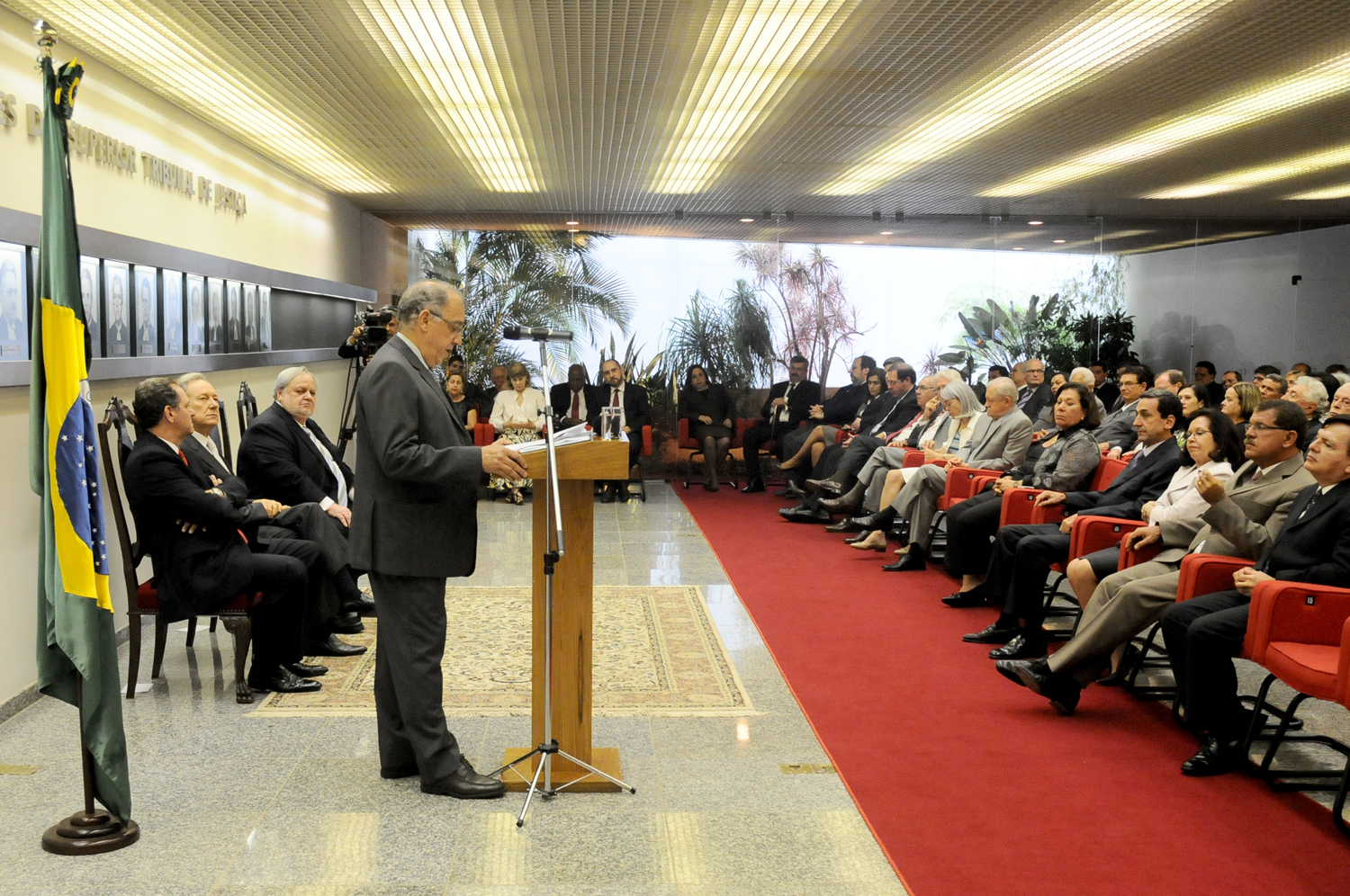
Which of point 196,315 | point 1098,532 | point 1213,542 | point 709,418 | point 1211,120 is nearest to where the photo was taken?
point 1213,542

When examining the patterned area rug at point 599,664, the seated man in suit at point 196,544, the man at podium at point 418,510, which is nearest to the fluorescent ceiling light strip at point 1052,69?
the patterned area rug at point 599,664

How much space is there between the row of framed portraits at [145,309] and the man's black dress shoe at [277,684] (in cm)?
171

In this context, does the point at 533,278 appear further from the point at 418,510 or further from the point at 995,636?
the point at 418,510

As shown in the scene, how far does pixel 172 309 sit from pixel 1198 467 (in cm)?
580

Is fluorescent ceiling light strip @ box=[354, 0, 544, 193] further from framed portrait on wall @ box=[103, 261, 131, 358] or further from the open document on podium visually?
the open document on podium

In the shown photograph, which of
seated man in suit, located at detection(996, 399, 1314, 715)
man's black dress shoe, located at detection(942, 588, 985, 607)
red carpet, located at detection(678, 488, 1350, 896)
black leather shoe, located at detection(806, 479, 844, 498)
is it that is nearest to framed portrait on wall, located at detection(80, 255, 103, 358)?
red carpet, located at detection(678, 488, 1350, 896)

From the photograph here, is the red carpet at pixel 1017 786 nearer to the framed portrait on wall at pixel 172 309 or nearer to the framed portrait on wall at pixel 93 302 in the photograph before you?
the framed portrait on wall at pixel 93 302

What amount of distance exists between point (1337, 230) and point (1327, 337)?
50.3 inches

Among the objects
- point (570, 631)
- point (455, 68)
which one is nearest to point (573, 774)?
point (570, 631)

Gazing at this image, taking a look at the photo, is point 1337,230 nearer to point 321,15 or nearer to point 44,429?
point 321,15

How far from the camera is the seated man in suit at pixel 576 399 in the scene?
11766 millimetres

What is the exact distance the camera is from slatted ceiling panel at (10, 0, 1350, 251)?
17.5ft

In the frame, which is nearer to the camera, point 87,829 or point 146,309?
point 87,829

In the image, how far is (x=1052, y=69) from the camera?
633cm
